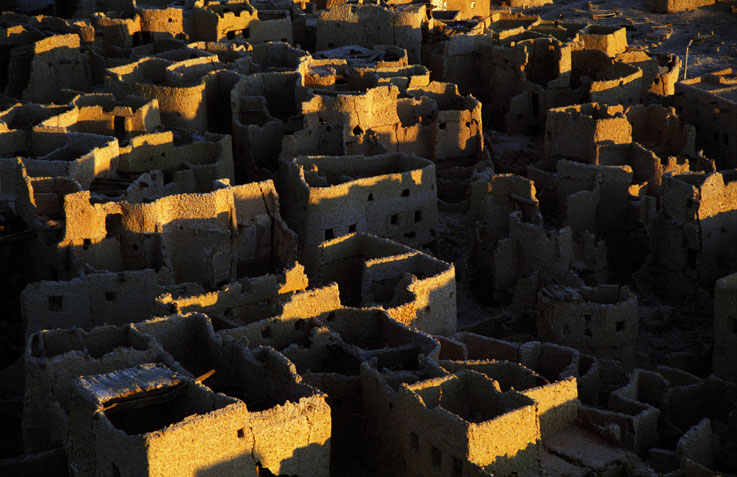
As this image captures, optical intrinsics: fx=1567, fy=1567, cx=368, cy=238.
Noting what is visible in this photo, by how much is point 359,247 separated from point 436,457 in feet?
35.5

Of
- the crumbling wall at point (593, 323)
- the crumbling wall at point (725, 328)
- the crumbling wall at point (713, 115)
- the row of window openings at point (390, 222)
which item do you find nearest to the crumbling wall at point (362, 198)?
the row of window openings at point (390, 222)

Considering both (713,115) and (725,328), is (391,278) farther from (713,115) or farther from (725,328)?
(713,115)

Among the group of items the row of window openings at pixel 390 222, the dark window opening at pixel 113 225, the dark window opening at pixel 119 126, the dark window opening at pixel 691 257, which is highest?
the dark window opening at pixel 119 126

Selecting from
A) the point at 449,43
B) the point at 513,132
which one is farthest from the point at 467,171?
the point at 449,43

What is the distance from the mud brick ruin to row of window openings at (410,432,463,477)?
0.15ft

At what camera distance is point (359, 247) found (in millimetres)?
44125

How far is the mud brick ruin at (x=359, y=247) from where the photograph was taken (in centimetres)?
3500

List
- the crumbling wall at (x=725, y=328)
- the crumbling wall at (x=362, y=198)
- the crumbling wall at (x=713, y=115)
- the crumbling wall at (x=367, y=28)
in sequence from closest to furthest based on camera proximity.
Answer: the crumbling wall at (x=725, y=328) < the crumbling wall at (x=362, y=198) < the crumbling wall at (x=713, y=115) < the crumbling wall at (x=367, y=28)

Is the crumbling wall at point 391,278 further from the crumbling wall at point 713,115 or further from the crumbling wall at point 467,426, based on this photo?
the crumbling wall at point 713,115

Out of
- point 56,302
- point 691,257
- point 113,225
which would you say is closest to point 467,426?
point 56,302

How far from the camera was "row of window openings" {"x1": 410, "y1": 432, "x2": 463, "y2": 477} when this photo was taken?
33969 millimetres

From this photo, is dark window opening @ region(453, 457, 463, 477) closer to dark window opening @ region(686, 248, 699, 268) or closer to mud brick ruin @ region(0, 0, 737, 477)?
mud brick ruin @ region(0, 0, 737, 477)

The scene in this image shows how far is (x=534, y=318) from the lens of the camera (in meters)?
46.0

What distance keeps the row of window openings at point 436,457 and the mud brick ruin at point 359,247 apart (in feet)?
0.15
